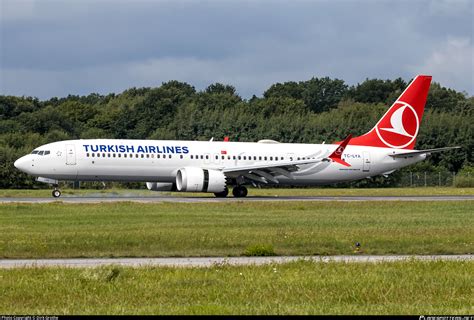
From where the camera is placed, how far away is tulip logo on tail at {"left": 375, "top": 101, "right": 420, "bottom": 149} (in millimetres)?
62094

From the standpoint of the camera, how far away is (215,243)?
89.5ft

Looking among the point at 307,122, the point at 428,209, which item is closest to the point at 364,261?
the point at 428,209

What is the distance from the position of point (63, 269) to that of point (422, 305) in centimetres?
823

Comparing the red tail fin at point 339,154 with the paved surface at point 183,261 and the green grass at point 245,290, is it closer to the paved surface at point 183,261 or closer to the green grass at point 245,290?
the paved surface at point 183,261

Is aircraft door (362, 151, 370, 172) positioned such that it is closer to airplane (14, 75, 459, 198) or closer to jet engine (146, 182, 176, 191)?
airplane (14, 75, 459, 198)

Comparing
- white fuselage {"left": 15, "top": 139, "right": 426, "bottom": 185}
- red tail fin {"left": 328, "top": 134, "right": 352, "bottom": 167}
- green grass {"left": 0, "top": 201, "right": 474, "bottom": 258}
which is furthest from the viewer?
red tail fin {"left": 328, "top": 134, "right": 352, "bottom": 167}

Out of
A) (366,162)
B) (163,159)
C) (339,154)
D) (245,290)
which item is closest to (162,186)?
(163,159)

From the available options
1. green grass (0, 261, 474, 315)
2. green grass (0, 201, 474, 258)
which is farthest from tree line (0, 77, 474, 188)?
green grass (0, 261, 474, 315)

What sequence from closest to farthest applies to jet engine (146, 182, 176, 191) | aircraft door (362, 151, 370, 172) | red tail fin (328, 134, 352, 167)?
jet engine (146, 182, 176, 191)
red tail fin (328, 134, 352, 167)
aircraft door (362, 151, 370, 172)

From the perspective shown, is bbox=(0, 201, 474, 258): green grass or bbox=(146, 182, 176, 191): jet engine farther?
bbox=(146, 182, 176, 191): jet engine

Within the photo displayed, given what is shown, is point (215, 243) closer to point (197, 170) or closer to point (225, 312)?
point (225, 312)

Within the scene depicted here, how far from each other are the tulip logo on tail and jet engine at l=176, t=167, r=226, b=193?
13.0m

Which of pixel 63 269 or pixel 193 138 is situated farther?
pixel 193 138

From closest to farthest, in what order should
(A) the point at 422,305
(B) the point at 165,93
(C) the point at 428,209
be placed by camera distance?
1. (A) the point at 422,305
2. (C) the point at 428,209
3. (B) the point at 165,93
